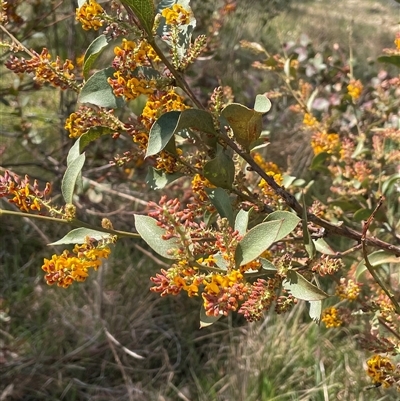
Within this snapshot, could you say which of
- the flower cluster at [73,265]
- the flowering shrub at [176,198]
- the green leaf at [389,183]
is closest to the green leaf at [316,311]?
the flowering shrub at [176,198]

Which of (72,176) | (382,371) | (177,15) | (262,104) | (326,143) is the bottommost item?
(382,371)

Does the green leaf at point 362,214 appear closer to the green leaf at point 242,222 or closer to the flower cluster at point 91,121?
the green leaf at point 242,222


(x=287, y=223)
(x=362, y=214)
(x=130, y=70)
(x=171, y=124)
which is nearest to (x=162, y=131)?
(x=171, y=124)

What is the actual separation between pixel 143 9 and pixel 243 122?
228mm

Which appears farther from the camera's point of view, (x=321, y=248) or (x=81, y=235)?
(x=321, y=248)

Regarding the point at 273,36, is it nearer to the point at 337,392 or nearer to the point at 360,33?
the point at 360,33

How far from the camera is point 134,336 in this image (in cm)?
219

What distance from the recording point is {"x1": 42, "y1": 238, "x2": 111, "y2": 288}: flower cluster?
0.81 m

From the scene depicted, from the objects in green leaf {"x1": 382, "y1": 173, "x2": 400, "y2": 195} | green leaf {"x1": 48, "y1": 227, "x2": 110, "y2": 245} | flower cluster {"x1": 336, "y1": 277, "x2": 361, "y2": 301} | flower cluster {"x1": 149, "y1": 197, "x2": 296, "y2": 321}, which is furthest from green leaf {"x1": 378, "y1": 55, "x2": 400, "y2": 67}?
green leaf {"x1": 48, "y1": 227, "x2": 110, "y2": 245}

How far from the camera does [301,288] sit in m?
0.81

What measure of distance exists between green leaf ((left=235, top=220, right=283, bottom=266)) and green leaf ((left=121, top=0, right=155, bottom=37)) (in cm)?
31

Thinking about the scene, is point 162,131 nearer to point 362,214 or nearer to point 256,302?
point 256,302

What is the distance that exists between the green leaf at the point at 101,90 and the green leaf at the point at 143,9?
0.13 m

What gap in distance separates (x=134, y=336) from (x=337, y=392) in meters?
0.80
